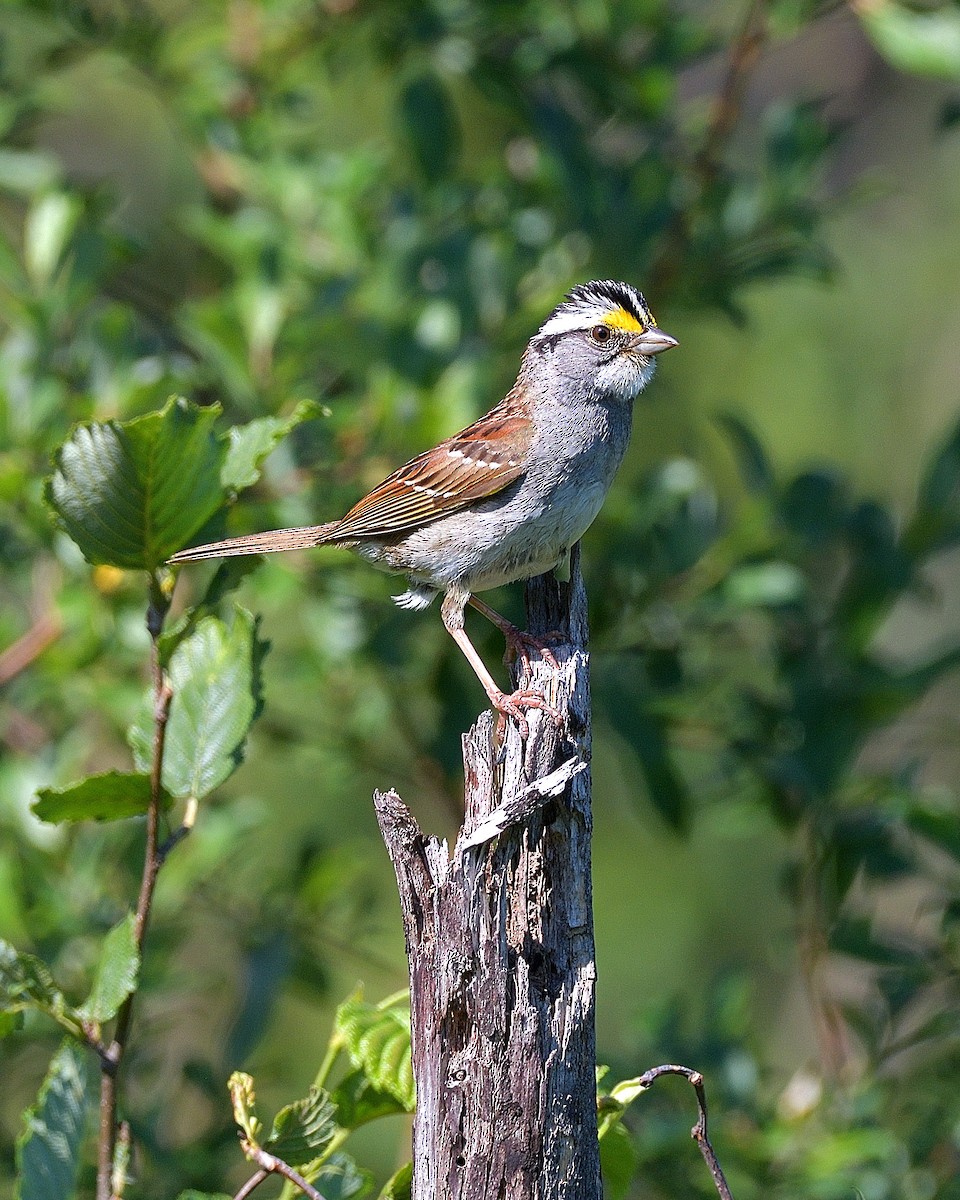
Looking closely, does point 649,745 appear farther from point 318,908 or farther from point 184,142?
point 184,142

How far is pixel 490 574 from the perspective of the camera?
3.58 metres

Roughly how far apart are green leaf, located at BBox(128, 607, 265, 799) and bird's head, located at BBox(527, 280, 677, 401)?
5.37 feet

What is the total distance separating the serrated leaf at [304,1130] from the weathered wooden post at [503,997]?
154 millimetres

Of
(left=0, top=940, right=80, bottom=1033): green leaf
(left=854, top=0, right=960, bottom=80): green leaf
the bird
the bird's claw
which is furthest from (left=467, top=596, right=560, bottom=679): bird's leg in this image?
(left=854, top=0, right=960, bottom=80): green leaf

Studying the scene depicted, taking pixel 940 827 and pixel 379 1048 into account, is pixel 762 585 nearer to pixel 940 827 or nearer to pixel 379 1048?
pixel 940 827

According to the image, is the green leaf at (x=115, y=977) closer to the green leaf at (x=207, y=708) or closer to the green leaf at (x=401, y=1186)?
the green leaf at (x=207, y=708)

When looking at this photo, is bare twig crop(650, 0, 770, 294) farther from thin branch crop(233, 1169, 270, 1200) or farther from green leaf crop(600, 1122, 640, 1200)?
thin branch crop(233, 1169, 270, 1200)

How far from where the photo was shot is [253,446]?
2.32 meters

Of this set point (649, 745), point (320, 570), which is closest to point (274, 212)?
point (320, 570)

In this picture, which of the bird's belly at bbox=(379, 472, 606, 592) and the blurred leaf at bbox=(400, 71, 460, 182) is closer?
the bird's belly at bbox=(379, 472, 606, 592)

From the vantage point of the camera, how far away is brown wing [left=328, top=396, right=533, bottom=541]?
362 centimetres

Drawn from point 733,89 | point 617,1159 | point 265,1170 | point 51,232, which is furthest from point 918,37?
point 265,1170

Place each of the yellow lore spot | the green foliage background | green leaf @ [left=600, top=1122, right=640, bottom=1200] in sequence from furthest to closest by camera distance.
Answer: the green foliage background → the yellow lore spot → green leaf @ [left=600, top=1122, right=640, bottom=1200]

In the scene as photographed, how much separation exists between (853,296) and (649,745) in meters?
5.43
